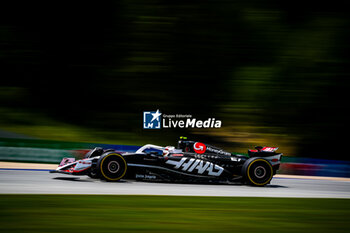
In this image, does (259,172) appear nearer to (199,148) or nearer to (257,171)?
(257,171)

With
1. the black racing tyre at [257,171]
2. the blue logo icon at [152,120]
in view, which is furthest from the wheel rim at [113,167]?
the blue logo icon at [152,120]

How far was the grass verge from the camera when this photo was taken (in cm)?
552

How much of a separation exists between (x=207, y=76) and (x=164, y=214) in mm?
14850

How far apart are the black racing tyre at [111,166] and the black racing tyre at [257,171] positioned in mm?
2892

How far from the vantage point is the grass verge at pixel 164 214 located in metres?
5.52

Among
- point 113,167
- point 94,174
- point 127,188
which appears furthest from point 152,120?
point 127,188

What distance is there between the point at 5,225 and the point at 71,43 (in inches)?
719

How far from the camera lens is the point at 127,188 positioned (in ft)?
29.3

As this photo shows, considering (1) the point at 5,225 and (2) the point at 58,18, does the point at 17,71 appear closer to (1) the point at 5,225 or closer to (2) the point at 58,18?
(2) the point at 58,18

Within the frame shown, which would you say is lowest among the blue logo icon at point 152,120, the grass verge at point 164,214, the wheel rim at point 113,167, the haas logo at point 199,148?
the grass verge at point 164,214

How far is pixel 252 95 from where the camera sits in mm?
19922

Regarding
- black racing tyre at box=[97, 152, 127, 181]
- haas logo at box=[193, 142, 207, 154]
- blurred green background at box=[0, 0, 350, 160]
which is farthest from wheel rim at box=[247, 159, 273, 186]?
blurred green background at box=[0, 0, 350, 160]

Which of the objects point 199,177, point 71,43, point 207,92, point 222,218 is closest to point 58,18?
point 71,43

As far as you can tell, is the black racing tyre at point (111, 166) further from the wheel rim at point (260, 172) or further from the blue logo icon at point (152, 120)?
the blue logo icon at point (152, 120)
